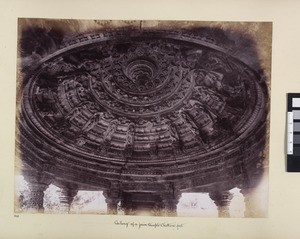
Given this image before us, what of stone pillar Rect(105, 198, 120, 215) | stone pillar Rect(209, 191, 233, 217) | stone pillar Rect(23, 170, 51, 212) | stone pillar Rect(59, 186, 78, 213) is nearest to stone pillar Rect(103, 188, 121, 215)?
stone pillar Rect(105, 198, 120, 215)

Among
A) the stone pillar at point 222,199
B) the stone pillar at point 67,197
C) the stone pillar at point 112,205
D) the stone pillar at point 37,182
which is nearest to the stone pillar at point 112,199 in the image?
the stone pillar at point 112,205

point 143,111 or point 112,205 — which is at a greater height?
point 143,111

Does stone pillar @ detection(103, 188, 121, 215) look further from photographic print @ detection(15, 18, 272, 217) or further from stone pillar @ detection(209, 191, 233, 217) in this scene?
stone pillar @ detection(209, 191, 233, 217)

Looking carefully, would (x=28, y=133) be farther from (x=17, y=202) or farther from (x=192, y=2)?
(x=192, y=2)
